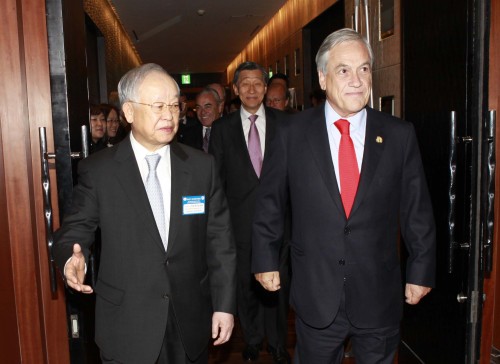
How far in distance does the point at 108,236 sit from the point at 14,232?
103cm

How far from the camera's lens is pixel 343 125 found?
6.82 ft

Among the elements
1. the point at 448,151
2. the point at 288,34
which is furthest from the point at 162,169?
the point at 288,34

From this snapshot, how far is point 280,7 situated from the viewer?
9469 millimetres

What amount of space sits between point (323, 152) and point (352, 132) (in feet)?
0.51

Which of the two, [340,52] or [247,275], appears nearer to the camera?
[340,52]

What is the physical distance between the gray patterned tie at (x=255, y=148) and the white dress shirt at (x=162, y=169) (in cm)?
147

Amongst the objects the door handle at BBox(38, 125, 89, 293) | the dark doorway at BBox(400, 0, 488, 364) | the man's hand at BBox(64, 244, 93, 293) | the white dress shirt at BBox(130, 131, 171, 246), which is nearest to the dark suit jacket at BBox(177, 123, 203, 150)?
the dark doorway at BBox(400, 0, 488, 364)

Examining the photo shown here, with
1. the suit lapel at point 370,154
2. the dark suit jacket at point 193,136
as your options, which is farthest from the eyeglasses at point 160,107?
the dark suit jacket at point 193,136

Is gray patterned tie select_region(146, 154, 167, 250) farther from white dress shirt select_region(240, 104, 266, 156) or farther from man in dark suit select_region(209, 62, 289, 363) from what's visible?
white dress shirt select_region(240, 104, 266, 156)

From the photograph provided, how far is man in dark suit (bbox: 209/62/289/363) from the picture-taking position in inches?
133

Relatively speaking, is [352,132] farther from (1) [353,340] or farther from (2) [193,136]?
(2) [193,136]

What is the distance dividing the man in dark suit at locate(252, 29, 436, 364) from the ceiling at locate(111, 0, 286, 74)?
281 inches

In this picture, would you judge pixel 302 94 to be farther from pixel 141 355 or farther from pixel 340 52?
pixel 141 355

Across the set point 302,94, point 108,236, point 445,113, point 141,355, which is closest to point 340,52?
point 445,113
